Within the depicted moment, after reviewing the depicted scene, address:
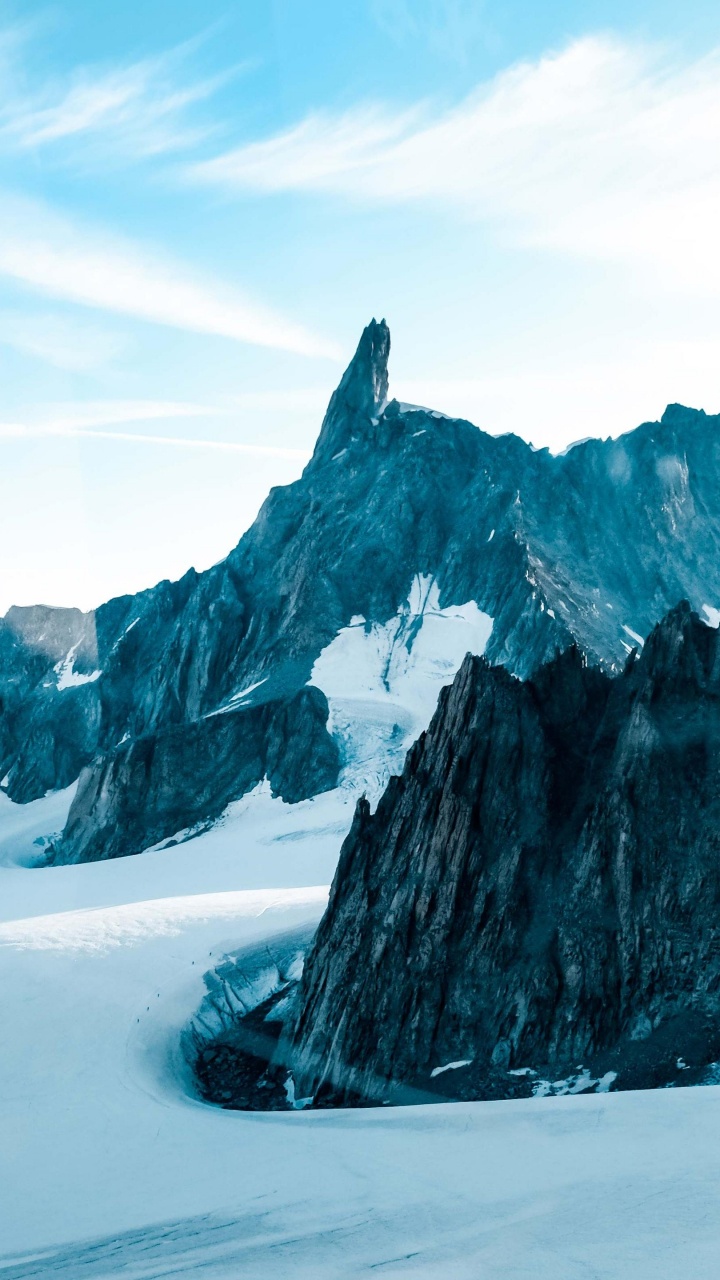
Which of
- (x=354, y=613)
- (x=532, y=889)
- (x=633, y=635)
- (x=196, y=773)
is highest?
(x=354, y=613)

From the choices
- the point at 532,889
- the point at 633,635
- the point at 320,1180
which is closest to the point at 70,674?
the point at 633,635

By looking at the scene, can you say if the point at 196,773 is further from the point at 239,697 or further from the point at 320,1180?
the point at 320,1180

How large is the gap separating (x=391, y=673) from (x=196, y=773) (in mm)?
24422

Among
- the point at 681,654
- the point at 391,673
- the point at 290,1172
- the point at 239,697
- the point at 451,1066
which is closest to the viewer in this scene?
the point at 290,1172

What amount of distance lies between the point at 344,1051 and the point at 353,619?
83.8 metres

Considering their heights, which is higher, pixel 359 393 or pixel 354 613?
pixel 359 393

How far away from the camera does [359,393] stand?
14238 cm

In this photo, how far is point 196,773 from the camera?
10138 centimetres

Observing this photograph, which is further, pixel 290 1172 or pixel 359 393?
pixel 359 393

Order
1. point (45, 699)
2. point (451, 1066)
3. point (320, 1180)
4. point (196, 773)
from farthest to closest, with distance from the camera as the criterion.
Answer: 1. point (45, 699)
2. point (196, 773)
3. point (451, 1066)
4. point (320, 1180)

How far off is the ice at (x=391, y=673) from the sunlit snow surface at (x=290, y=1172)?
173ft

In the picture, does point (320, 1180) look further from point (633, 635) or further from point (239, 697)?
point (633, 635)

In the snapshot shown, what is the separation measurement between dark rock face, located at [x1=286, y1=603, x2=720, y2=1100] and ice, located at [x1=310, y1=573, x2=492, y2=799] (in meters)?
50.9

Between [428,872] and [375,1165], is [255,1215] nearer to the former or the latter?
[375,1165]
